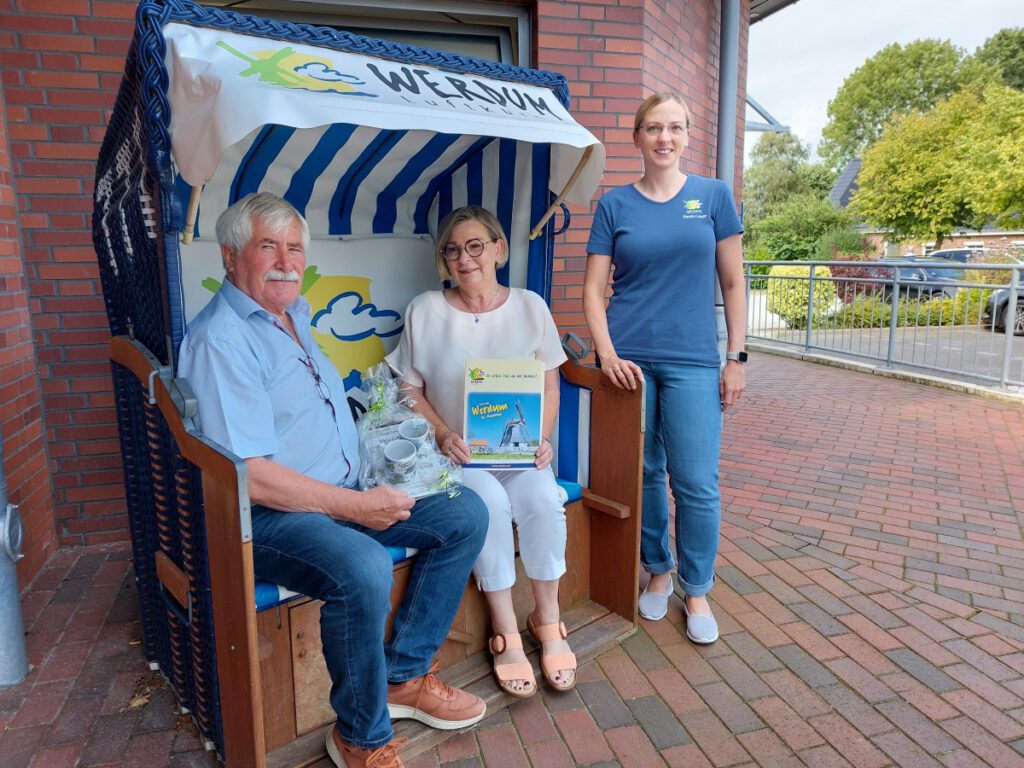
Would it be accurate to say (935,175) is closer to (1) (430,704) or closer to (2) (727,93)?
(2) (727,93)

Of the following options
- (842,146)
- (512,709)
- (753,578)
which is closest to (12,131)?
(512,709)

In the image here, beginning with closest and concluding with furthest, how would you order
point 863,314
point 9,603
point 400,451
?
point 400,451, point 9,603, point 863,314

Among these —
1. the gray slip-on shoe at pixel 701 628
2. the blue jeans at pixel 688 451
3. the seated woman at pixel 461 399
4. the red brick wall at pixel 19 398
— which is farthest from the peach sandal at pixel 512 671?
the red brick wall at pixel 19 398

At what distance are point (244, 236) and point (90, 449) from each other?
2103mm

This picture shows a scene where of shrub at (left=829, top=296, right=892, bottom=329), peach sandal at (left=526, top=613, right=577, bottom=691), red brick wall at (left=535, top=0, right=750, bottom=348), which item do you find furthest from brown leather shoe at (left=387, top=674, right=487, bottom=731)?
shrub at (left=829, top=296, right=892, bottom=329)

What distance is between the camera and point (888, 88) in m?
45.3

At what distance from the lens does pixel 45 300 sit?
339 centimetres

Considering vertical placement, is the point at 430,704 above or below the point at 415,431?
below

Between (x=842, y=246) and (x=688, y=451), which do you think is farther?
(x=842, y=246)

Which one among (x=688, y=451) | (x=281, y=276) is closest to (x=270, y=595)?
(x=281, y=276)

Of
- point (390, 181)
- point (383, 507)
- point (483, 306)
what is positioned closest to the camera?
point (383, 507)

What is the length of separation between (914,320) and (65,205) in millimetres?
8738

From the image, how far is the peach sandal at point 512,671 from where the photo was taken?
2357 millimetres

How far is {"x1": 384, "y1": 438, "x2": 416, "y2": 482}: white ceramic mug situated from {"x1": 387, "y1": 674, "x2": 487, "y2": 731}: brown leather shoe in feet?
2.05
